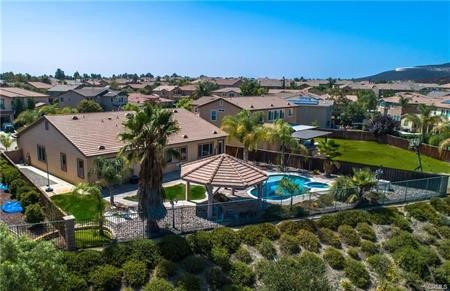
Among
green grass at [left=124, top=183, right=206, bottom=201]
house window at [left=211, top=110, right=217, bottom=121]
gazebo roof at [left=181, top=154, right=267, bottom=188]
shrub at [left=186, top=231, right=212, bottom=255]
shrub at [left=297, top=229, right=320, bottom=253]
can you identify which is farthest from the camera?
house window at [left=211, top=110, right=217, bottom=121]

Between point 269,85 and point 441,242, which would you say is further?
point 269,85

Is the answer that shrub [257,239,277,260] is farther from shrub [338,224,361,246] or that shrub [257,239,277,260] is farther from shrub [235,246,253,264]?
shrub [338,224,361,246]

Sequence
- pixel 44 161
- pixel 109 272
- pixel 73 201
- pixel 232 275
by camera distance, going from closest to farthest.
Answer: pixel 109 272
pixel 232 275
pixel 73 201
pixel 44 161

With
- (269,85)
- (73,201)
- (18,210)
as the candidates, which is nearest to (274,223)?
(73,201)

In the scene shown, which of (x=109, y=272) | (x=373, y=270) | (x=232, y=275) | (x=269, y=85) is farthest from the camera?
(x=269, y=85)

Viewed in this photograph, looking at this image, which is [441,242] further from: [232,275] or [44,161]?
[44,161]

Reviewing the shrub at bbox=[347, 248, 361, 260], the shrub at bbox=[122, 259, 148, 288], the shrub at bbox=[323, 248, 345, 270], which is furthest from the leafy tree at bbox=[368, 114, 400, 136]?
the shrub at bbox=[122, 259, 148, 288]

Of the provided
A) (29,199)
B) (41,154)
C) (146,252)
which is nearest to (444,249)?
(146,252)

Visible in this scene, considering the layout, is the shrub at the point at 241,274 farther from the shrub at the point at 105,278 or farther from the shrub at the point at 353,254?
the shrub at the point at 353,254
